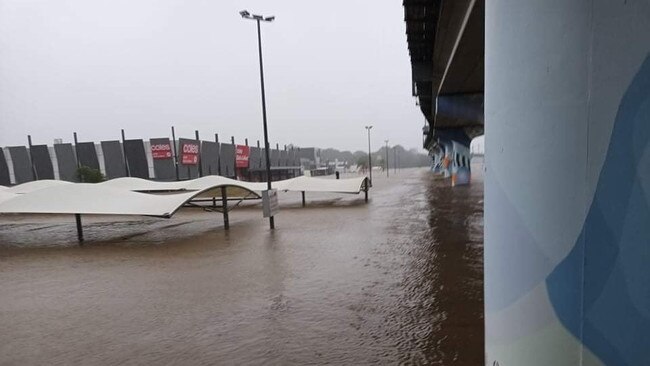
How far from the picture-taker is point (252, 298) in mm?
6984

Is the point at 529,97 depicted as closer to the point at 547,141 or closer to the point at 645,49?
the point at 547,141

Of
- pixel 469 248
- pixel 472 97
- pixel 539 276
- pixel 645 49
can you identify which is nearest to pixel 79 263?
pixel 469 248

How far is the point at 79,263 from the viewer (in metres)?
10.6

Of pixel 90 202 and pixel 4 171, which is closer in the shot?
pixel 90 202

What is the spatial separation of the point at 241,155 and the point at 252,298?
192 ft

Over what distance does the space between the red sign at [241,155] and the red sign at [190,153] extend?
31.7 ft

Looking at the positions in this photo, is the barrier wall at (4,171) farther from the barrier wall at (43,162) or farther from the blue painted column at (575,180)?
the blue painted column at (575,180)

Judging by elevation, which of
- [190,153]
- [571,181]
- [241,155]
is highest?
[190,153]

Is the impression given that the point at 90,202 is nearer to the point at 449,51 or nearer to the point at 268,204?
the point at 268,204

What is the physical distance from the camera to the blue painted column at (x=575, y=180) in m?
1.94

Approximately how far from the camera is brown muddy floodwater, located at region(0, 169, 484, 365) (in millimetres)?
4973

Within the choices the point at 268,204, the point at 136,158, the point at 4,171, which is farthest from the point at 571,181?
the point at 4,171

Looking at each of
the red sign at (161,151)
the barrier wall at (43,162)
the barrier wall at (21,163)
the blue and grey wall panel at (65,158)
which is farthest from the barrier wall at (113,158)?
the barrier wall at (21,163)

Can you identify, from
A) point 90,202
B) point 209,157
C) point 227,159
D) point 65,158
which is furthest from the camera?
point 227,159
